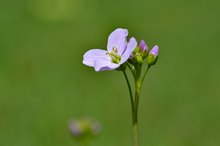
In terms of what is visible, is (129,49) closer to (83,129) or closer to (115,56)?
(115,56)

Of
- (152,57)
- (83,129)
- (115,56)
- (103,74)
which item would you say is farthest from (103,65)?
(103,74)

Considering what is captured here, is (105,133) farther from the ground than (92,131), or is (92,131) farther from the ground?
(92,131)

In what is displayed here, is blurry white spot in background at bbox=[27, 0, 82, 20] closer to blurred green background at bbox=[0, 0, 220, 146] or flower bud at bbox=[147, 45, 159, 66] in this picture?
blurred green background at bbox=[0, 0, 220, 146]

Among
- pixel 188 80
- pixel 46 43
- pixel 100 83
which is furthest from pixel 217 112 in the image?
pixel 46 43

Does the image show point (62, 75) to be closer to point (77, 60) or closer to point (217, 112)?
point (77, 60)

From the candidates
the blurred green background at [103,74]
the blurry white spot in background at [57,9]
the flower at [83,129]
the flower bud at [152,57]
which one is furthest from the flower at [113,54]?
the blurry white spot in background at [57,9]

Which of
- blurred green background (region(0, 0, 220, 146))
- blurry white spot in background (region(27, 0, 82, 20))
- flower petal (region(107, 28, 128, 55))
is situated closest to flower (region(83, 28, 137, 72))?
flower petal (region(107, 28, 128, 55))
